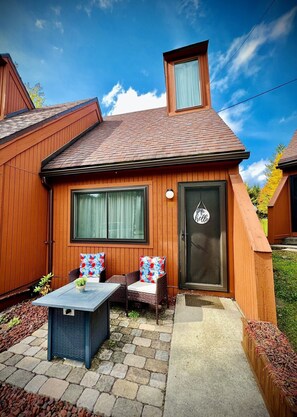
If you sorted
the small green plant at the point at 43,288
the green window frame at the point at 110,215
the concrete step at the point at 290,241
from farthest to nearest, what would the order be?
the concrete step at the point at 290,241, the green window frame at the point at 110,215, the small green plant at the point at 43,288

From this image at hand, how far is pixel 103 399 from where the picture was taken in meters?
1.75

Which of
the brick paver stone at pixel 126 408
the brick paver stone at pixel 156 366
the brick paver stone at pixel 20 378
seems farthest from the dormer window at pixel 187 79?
the brick paver stone at pixel 20 378

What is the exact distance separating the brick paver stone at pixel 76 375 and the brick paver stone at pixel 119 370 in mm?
357

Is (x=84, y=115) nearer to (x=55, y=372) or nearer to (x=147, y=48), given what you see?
(x=147, y=48)

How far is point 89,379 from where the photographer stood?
6.53 feet

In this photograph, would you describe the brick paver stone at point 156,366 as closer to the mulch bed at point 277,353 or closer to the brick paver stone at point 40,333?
the mulch bed at point 277,353

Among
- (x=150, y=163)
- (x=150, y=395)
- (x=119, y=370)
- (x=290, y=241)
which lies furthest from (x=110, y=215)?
(x=290, y=241)

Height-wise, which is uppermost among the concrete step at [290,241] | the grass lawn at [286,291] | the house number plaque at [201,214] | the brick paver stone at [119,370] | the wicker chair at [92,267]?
the house number plaque at [201,214]

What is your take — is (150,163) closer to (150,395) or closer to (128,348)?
(128,348)

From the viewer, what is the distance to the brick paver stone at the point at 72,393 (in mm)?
1754

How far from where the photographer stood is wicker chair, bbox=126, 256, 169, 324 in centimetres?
316

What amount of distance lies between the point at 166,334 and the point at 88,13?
9.56 meters

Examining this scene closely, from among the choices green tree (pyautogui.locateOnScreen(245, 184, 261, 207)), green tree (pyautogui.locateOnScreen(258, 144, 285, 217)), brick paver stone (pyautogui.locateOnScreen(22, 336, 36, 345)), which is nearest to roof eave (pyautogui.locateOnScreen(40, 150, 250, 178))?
brick paver stone (pyautogui.locateOnScreen(22, 336, 36, 345))

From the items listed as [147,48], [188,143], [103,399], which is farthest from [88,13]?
[103,399]
